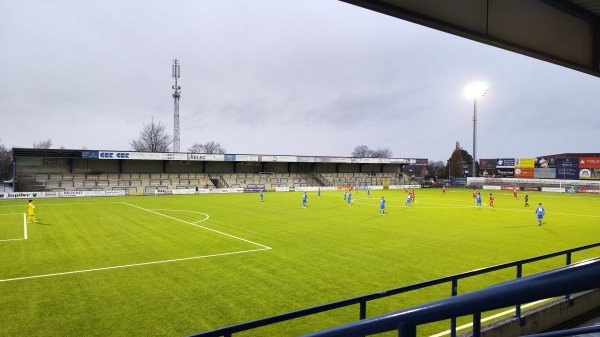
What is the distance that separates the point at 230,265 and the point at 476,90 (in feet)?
214

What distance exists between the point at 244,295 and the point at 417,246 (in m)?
9.60

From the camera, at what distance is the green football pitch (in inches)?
354

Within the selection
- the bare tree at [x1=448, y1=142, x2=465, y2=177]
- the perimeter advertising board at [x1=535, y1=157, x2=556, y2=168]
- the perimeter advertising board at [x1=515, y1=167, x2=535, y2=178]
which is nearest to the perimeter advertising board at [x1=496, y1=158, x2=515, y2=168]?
the perimeter advertising board at [x1=515, y1=167, x2=535, y2=178]

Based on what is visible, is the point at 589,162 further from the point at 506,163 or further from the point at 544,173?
the point at 506,163

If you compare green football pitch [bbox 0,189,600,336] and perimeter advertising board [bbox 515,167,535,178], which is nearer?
green football pitch [bbox 0,189,600,336]

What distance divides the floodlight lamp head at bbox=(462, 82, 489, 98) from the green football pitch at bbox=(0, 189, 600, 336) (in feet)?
148

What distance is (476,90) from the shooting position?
Answer: 221 ft

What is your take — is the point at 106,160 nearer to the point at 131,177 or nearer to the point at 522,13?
the point at 131,177

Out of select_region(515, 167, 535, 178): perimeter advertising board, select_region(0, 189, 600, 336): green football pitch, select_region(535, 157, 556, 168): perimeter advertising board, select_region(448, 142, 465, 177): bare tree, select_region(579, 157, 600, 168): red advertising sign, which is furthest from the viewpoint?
select_region(448, 142, 465, 177): bare tree

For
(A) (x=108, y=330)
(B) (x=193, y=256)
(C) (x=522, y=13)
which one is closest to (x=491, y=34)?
(C) (x=522, y=13)

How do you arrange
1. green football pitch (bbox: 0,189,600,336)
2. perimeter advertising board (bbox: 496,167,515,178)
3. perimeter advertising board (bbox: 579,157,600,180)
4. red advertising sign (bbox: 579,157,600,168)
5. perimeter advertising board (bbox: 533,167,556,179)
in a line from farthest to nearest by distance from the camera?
perimeter advertising board (bbox: 496,167,515,178)
perimeter advertising board (bbox: 533,167,556,179)
perimeter advertising board (bbox: 579,157,600,180)
red advertising sign (bbox: 579,157,600,168)
green football pitch (bbox: 0,189,600,336)

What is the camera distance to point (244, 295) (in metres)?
10.5

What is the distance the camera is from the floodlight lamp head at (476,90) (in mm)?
66750

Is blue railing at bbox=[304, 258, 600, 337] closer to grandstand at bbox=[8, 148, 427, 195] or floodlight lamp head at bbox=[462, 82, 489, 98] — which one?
grandstand at bbox=[8, 148, 427, 195]
